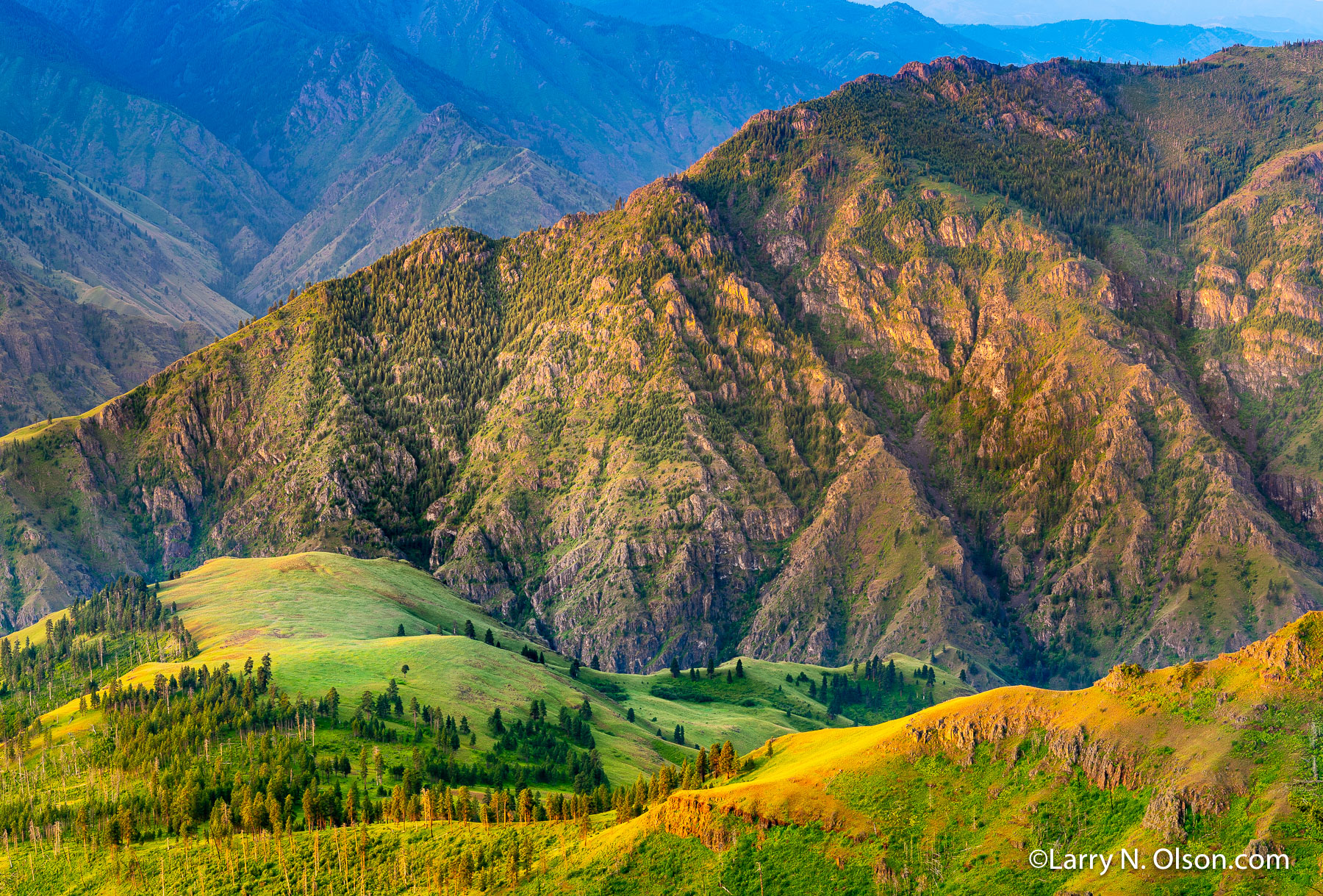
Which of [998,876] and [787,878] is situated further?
[787,878]

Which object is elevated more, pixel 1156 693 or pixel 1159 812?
pixel 1156 693

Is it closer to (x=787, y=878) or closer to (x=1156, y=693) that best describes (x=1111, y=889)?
(x=1156, y=693)

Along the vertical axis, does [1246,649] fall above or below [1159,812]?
above

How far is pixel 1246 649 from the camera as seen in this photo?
16700 cm

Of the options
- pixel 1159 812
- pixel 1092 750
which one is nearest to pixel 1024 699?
pixel 1092 750

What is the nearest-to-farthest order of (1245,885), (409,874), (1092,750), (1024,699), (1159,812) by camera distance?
(1245,885), (1159,812), (1092,750), (1024,699), (409,874)

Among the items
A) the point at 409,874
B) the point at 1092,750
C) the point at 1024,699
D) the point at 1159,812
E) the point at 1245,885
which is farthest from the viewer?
the point at 409,874

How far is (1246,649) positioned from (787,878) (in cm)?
6955

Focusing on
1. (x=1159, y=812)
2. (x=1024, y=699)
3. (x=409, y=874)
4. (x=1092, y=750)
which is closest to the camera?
(x=1159, y=812)

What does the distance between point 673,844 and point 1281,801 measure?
8070 centimetres

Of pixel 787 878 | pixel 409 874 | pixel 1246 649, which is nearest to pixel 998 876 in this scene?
pixel 787 878

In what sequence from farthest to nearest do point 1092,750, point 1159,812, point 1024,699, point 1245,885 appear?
point 1024,699
point 1092,750
point 1159,812
point 1245,885

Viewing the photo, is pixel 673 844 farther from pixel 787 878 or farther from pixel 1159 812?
pixel 1159 812

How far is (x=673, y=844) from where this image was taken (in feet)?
589
